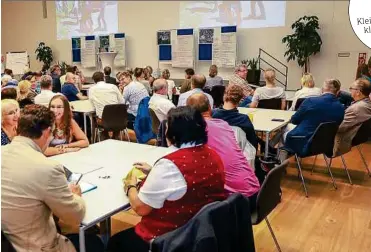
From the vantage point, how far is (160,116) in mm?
4512

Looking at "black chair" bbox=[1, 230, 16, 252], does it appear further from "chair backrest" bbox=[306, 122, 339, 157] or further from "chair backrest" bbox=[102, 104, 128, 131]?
"chair backrest" bbox=[102, 104, 128, 131]

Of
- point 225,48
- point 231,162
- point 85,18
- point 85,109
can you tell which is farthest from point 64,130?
point 85,18

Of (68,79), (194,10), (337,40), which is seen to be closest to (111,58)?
(194,10)

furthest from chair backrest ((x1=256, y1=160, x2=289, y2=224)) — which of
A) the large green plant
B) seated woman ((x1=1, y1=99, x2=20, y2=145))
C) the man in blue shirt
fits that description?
the large green plant

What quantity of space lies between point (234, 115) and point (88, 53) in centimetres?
935

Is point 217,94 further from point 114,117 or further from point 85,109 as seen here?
point 85,109

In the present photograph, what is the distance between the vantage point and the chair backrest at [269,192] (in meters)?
2.14

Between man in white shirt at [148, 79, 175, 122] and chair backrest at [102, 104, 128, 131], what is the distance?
54 centimetres

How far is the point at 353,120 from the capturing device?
4.06 metres

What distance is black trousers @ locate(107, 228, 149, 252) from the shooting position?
1834 mm

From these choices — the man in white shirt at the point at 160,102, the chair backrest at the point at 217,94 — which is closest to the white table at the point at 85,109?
the man in white shirt at the point at 160,102

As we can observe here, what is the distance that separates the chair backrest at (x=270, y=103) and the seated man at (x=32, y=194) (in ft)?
13.4

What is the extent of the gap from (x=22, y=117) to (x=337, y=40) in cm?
799

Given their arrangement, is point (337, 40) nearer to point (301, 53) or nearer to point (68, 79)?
point (301, 53)
